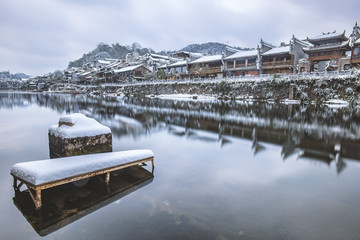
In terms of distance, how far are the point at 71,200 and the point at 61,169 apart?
3.83 feet

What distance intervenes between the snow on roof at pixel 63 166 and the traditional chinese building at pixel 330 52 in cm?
4776

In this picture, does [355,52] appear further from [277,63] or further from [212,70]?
[212,70]

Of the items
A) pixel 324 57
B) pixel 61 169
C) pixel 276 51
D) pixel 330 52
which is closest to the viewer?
pixel 61 169

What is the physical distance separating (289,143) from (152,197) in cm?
1142

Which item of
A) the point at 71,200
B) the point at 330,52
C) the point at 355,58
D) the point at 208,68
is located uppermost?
the point at 330,52

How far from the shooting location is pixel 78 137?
972 cm

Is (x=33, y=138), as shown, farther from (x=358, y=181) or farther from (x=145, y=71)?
(x=145, y=71)

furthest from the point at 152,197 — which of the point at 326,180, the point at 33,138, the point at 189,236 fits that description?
the point at 33,138

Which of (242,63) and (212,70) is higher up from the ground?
(242,63)

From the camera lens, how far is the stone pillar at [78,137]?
31.7ft

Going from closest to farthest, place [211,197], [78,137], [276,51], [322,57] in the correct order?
[211,197], [78,137], [322,57], [276,51]

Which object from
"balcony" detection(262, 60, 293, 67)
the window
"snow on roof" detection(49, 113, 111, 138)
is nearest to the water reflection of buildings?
"snow on roof" detection(49, 113, 111, 138)

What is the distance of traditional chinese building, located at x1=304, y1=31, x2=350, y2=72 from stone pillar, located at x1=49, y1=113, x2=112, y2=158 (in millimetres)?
47258

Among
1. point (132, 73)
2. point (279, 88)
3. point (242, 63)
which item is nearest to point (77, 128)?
point (279, 88)
